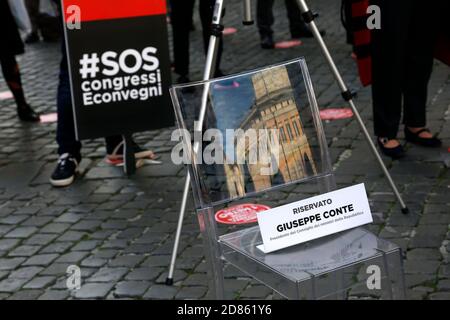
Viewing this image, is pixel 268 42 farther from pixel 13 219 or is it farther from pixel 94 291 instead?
pixel 94 291

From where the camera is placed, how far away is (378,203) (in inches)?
Result: 188

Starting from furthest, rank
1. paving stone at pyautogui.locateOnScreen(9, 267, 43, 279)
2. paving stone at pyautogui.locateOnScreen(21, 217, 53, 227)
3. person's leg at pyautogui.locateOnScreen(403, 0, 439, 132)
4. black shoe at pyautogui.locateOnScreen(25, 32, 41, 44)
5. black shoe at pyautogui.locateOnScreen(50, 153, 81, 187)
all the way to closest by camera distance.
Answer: black shoe at pyautogui.locateOnScreen(25, 32, 41, 44) < black shoe at pyautogui.locateOnScreen(50, 153, 81, 187) < person's leg at pyautogui.locateOnScreen(403, 0, 439, 132) < paving stone at pyautogui.locateOnScreen(21, 217, 53, 227) < paving stone at pyautogui.locateOnScreen(9, 267, 43, 279)

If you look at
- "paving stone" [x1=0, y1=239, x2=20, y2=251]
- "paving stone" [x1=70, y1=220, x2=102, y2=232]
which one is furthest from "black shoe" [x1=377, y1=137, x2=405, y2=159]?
"paving stone" [x1=0, y1=239, x2=20, y2=251]

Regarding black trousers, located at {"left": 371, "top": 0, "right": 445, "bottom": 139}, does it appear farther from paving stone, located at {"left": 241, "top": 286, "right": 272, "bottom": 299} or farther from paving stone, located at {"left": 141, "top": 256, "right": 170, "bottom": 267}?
paving stone, located at {"left": 241, "top": 286, "right": 272, "bottom": 299}

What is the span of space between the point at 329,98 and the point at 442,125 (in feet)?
3.82

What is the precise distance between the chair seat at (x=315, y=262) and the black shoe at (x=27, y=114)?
14.6 ft

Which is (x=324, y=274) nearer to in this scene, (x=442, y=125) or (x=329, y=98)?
(x=442, y=125)

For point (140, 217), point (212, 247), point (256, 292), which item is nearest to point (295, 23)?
point (140, 217)

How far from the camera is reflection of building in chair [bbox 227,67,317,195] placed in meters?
3.16

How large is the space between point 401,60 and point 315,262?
285cm

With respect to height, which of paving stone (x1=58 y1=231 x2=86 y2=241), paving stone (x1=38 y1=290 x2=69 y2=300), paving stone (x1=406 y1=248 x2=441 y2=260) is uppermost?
paving stone (x1=38 y1=290 x2=69 y2=300)

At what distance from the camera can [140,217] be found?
493cm

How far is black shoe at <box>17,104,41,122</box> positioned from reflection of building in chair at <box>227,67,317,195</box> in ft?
14.2

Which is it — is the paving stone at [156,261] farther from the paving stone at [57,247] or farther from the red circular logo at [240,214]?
the paving stone at [57,247]
